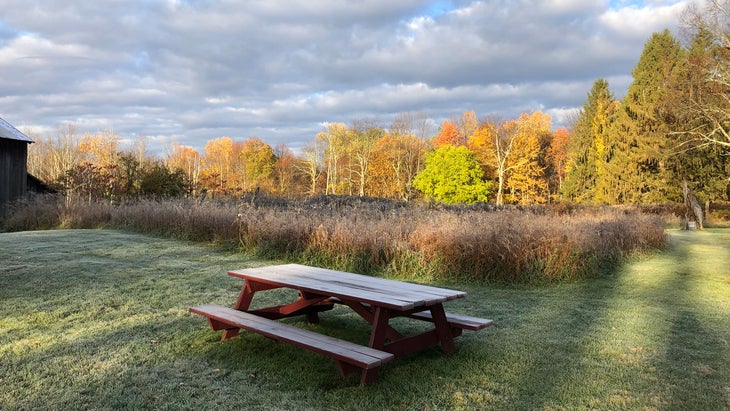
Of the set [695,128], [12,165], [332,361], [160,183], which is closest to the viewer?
[332,361]

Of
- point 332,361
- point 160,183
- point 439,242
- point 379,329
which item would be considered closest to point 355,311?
point 332,361

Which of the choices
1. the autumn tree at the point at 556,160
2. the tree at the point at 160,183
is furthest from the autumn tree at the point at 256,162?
the tree at the point at 160,183

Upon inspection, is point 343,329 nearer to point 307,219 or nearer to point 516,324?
point 516,324

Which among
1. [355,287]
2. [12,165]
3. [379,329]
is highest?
[12,165]

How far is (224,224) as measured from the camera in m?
10.4

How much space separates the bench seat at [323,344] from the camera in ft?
9.25

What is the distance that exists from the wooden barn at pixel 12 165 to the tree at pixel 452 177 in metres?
29.4

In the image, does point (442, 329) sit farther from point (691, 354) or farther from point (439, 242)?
point (439, 242)

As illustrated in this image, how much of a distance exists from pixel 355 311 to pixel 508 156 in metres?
41.6

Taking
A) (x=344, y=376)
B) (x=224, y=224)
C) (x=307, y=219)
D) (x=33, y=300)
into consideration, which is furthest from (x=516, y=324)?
(x=224, y=224)

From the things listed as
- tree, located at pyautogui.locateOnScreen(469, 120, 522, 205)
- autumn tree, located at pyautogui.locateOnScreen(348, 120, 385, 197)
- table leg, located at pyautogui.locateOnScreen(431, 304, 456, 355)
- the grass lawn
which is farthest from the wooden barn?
tree, located at pyautogui.locateOnScreen(469, 120, 522, 205)

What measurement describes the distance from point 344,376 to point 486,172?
44.6 meters

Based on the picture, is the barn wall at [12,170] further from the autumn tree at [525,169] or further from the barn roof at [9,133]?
the autumn tree at [525,169]

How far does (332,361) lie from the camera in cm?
354
